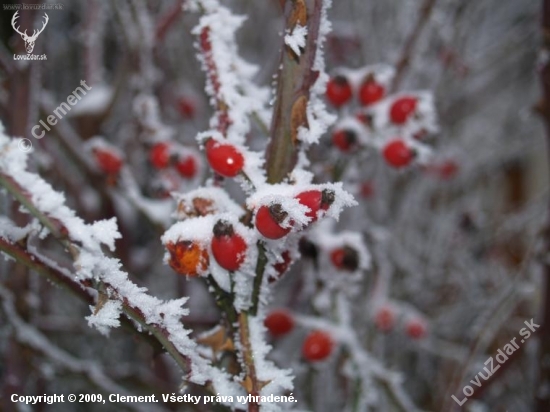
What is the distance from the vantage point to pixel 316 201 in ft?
2.11

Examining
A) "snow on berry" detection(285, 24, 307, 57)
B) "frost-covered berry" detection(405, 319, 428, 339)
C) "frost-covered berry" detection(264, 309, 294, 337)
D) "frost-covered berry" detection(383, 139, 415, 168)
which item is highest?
"frost-covered berry" detection(383, 139, 415, 168)

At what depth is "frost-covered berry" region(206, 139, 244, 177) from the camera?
0.78m

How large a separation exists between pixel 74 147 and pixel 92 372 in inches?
28.7

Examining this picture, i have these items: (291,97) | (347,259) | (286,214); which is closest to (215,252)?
(286,214)

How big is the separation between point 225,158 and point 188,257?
0.16 metres

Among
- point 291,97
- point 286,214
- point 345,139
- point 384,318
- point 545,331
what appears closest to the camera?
point 286,214

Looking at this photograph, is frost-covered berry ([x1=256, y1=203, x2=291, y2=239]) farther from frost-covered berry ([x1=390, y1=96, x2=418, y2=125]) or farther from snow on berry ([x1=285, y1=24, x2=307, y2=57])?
frost-covered berry ([x1=390, y1=96, x2=418, y2=125])

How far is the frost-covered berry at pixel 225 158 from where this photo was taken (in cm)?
78

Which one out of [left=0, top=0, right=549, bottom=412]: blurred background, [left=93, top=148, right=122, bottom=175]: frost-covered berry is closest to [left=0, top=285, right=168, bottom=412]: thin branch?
[left=0, top=0, right=549, bottom=412]: blurred background

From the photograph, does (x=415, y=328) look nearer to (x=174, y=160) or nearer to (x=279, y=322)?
(x=279, y=322)

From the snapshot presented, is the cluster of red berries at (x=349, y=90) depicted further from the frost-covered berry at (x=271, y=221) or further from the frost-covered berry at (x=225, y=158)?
the frost-covered berry at (x=271, y=221)

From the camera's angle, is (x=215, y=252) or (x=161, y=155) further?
(x=161, y=155)

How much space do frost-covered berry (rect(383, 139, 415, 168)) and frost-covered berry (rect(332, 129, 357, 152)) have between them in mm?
86

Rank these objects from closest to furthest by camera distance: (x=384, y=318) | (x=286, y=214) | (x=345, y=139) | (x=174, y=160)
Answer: (x=286, y=214) < (x=345, y=139) < (x=174, y=160) < (x=384, y=318)
